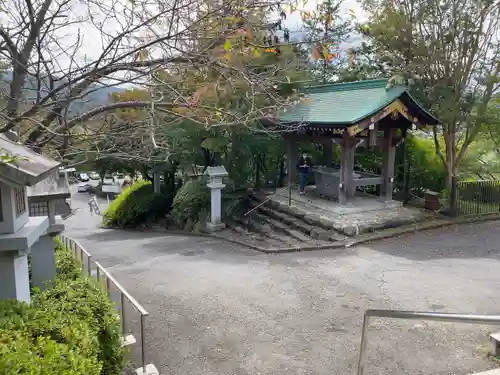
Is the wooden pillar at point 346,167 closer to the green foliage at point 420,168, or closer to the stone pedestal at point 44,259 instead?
the green foliage at point 420,168

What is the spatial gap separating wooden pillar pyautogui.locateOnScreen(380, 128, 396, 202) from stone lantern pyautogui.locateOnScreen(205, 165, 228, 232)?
5181mm

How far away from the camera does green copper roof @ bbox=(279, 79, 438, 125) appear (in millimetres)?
12518

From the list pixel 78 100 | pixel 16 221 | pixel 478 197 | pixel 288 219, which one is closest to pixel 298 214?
pixel 288 219

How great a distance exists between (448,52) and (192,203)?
9.99 meters

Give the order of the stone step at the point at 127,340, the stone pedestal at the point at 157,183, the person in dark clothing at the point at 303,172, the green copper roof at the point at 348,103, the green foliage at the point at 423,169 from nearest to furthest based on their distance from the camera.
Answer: the stone step at the point at 127,340
the green copper roof at the point at 348,103
the person in dark clothing at the point at 303,172
the green foliage at the point at 423,169
the stone pedestal at the point at 157,183

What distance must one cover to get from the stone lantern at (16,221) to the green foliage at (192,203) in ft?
37.9

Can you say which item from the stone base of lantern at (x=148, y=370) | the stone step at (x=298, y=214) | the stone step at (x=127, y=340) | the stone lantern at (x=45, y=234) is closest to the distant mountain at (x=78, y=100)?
the stone lantern at (x=45, y=234)

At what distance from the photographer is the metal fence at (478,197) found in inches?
532

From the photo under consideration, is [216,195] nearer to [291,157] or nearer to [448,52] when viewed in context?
[291,157]

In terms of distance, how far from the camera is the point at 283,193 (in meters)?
16.2

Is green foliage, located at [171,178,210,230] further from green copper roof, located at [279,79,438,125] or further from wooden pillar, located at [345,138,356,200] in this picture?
wooden pillar, located at [345,138,356,200]

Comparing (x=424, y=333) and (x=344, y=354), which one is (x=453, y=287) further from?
A: (x=344, y=354)

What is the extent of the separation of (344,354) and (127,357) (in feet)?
9.15

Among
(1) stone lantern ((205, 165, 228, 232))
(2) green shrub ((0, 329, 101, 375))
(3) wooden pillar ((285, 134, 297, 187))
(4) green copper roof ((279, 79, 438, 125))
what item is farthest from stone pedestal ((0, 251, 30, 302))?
(3) wooden pillar ((285, 134, 297, 187))
